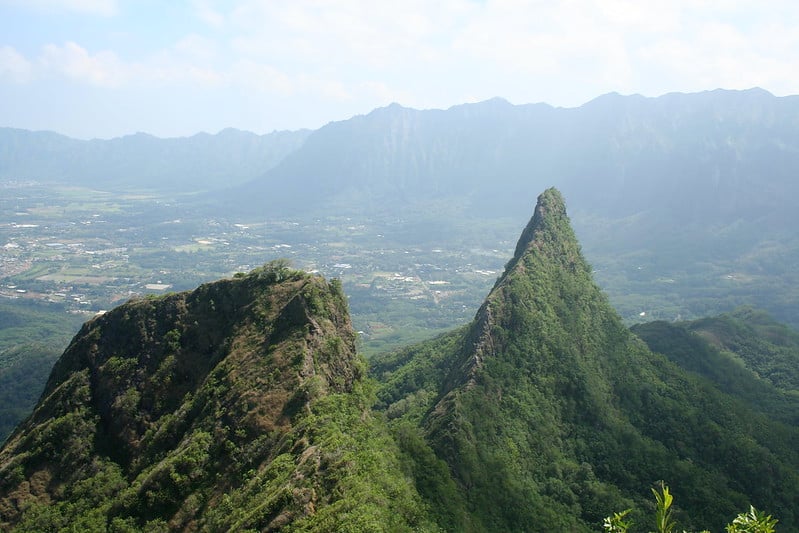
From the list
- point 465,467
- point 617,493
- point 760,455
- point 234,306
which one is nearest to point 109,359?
point 234,306

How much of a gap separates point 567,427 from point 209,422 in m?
43.6

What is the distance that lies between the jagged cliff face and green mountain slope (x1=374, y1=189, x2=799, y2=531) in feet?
41.2

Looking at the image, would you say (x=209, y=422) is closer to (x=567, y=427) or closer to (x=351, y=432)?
(x=351, y=432)

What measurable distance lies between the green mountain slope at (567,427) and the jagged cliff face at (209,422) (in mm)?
12567

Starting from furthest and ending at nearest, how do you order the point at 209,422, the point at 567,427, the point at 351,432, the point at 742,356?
the point at 742,356
the point at 567,427
the point at 209,422
the point at 351,432

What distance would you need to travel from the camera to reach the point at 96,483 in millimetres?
44719

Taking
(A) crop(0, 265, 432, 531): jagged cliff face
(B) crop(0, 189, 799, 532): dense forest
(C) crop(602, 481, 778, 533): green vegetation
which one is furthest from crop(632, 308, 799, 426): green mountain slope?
(C) crop(602, 481, 778, 533): green vegetation

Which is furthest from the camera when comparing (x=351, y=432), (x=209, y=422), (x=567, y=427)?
(x=567, y=427)

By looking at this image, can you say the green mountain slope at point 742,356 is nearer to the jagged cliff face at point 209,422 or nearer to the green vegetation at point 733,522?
the jagged cliff face at point 209,422

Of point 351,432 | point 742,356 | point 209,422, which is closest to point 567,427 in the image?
point 351,432

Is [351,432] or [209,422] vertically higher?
[209,422]

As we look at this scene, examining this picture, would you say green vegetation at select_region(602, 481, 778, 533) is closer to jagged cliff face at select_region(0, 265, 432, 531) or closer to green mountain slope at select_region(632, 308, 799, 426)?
jagged cliff face at select_region(0, 265, 432, 531)

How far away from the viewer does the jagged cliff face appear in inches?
1453

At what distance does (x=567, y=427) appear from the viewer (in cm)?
6975
